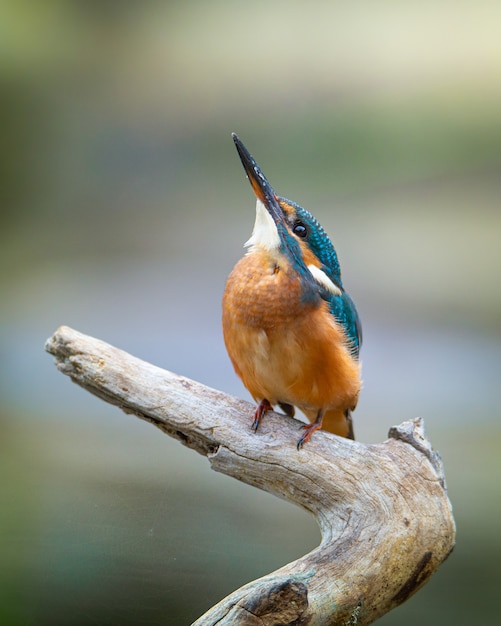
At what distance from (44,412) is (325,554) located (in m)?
1.54

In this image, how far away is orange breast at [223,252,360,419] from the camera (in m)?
1.68

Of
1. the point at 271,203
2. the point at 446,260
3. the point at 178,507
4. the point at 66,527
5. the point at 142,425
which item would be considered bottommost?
the point at 66,527

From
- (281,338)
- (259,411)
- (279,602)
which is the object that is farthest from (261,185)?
(279,602)

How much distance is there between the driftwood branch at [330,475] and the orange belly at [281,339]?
9cm

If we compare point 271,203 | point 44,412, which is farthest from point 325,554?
point 44,412

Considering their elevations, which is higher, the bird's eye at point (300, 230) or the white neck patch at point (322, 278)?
the bird's eye at point (300, 230)

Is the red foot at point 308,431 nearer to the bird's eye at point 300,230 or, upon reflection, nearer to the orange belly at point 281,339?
the orange belly at point 281,339

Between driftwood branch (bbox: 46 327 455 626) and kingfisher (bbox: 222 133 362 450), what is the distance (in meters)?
0.07

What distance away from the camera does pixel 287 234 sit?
68.7 inches

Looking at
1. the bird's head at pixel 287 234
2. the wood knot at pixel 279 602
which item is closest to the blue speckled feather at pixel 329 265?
the bird's head at pixel 287 234

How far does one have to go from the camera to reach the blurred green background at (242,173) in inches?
104

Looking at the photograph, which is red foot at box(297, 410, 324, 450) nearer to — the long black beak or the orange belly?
the orange belly

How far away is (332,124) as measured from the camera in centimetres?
274

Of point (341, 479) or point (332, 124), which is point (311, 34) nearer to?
point (332, 124)
